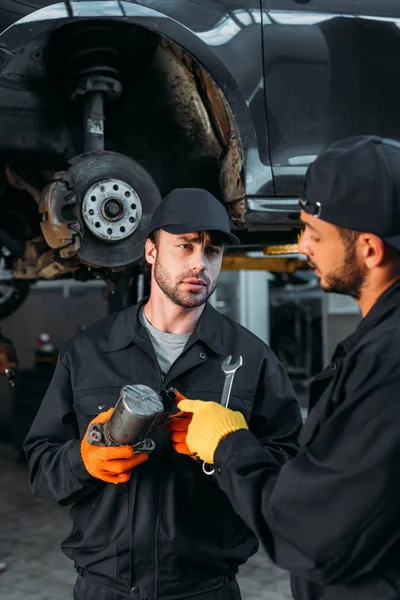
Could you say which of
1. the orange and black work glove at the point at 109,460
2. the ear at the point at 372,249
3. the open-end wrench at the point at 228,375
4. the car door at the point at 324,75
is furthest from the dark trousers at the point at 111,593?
the car door at the point at 324,75

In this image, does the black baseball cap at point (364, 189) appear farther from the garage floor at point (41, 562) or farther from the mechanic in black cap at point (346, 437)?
the garage floor at point (41, 562)

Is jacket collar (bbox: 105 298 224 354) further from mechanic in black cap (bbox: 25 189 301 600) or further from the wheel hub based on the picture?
the wheel hub

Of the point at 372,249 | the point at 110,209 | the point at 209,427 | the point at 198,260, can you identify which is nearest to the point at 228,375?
the point at 209,427

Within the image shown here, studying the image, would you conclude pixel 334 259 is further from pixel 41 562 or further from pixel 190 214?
pixel 41 562

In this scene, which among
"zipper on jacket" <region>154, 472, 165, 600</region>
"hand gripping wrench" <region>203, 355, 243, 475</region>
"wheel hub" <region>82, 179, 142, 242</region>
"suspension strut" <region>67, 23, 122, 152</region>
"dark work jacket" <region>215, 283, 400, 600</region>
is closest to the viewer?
"dark work jacket" <region>215, 283, 400, 600</region>

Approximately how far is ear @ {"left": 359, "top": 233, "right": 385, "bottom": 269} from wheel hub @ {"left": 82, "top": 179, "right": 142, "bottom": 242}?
1.24 m

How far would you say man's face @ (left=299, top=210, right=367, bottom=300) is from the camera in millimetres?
1043

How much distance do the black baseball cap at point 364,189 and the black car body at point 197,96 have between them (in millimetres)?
1214

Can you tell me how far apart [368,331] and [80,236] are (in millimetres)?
1305

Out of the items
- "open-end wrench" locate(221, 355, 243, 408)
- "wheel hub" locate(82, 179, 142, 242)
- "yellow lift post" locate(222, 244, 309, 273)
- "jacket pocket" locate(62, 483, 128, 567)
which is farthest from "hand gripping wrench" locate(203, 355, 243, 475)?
"yellow lift post" locate(222, 244, 309, 273)

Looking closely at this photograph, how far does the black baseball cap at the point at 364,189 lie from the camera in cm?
100

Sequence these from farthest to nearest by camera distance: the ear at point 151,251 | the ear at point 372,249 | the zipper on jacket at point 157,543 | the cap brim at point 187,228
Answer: the ear at point 151,251 → the cap brim at point 187,228 → the zipper on jacket at point 157,543 → the ear at point 372,249

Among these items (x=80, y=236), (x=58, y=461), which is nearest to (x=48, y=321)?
(x=80, y=236)

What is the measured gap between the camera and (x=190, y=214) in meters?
1.59
